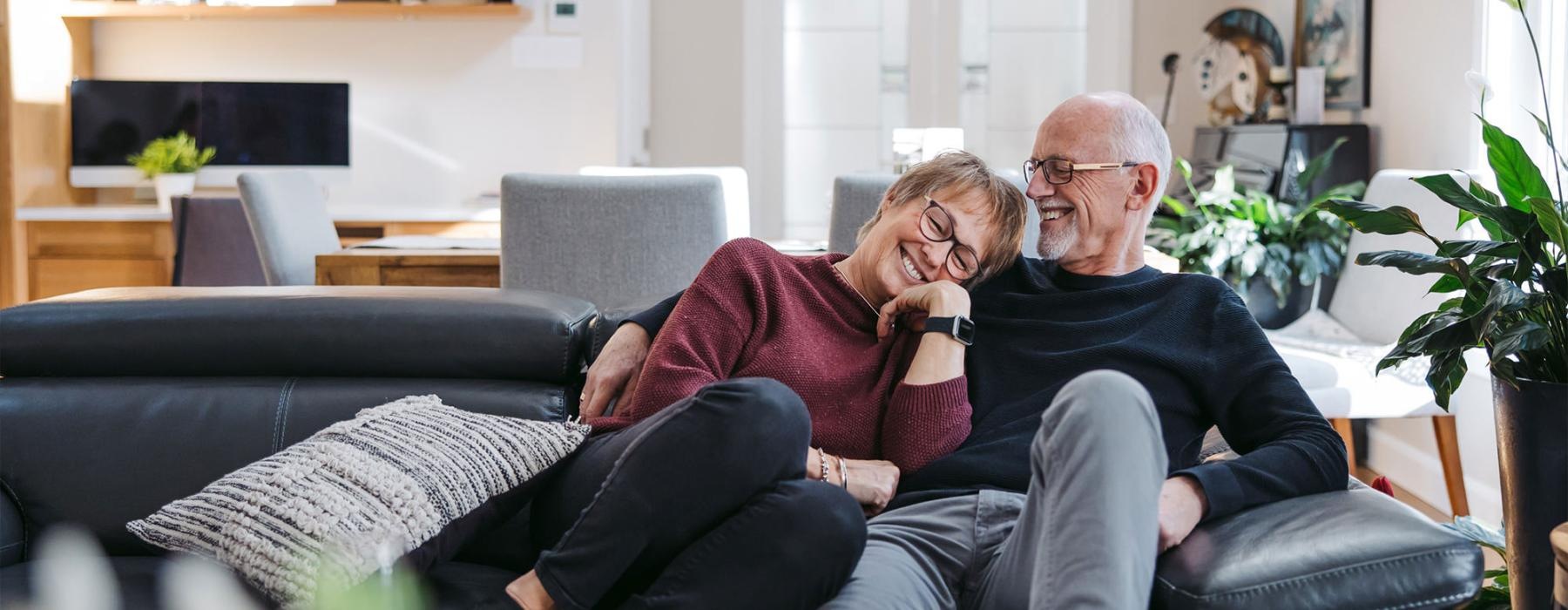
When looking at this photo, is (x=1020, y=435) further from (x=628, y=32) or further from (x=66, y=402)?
(x=628, y=32)

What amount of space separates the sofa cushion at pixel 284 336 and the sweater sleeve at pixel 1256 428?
36.7 inches

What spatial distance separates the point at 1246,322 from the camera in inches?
71.2

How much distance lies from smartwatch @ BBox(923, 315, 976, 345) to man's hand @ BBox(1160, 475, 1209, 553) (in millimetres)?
359

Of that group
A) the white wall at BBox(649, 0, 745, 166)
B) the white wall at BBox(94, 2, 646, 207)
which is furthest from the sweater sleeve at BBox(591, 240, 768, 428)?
the white wall at BBox(649, 0, 745, 166)

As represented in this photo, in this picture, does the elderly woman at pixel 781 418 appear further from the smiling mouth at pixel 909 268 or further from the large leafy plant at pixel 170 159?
the large leafy plant at pixel 170 159

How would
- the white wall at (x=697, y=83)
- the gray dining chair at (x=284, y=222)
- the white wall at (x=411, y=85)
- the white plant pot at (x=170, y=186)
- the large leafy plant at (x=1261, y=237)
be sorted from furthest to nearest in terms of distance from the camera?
1. the white wall at (x=697, y=83)
2. the white wall at (x=411, y=85)
3. the white plant pot at (x=170, y=186)
4. the large leafy plant at (x=1261, y=237)
5. the gray dining chair at (x=284, y=222)

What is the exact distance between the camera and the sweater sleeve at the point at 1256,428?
1.57m

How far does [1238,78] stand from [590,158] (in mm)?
2634

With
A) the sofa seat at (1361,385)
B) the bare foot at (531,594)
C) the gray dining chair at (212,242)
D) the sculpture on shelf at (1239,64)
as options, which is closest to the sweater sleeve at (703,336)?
the bare foot at (531,594)

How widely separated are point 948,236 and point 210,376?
110 centimetres

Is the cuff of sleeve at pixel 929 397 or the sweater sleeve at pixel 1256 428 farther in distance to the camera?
the cuff of sleeve at pixel 929 397

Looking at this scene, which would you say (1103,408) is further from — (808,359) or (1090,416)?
(808,359)

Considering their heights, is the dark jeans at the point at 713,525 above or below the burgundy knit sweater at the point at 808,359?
below

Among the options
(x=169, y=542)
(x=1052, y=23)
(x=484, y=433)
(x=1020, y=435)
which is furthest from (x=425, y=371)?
(x=1052, y=23)
